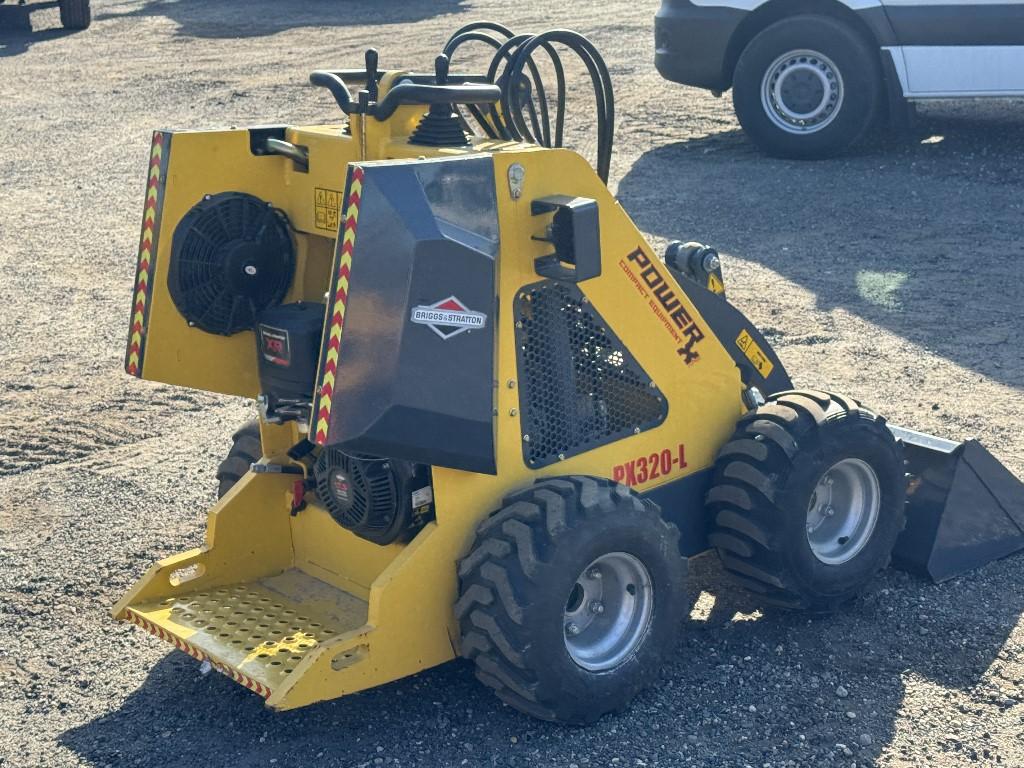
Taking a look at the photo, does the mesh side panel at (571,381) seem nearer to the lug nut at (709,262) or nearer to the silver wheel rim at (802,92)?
the lug nut at (709,262)

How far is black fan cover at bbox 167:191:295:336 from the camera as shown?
5125mm

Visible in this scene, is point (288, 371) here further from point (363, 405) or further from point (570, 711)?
point (570, 711)

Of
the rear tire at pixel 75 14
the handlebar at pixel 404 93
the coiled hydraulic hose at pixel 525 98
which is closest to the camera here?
the handlebar at pixel 404 93

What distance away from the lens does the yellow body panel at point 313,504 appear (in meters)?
4.56

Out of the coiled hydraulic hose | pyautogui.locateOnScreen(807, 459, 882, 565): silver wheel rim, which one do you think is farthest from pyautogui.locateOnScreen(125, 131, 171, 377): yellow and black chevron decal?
pyautogui.locateOnScreen(807, 459, 882, 565): silver wheel rim

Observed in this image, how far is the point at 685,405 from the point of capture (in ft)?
17.2

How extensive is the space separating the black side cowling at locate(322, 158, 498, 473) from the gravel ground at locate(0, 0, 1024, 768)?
1.11 meters

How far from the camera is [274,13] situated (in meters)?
22.0

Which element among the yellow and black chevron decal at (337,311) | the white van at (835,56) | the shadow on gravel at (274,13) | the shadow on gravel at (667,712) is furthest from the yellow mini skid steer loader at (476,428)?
the shadow on gravel at (274,13)

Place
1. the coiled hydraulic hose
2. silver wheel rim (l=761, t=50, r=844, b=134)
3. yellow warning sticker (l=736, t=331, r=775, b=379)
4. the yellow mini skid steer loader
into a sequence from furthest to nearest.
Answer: silver wheel rim (l=761, t=50, r=844, b=134), yellow warning sticker (l=736, t=331, r=775, b=379), the coiled hydraulic hose, the yellow mini skid steer loader

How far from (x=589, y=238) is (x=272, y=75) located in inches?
526

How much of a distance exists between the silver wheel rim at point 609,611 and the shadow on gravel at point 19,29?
727 inches

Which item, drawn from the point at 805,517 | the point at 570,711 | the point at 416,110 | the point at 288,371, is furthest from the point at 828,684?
the point at 416,110

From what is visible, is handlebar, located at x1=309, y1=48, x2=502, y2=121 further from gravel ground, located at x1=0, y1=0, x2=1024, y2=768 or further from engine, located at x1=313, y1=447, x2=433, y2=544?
gravel ground, located at x1=0, y1=0, x2=1024, y2=768
